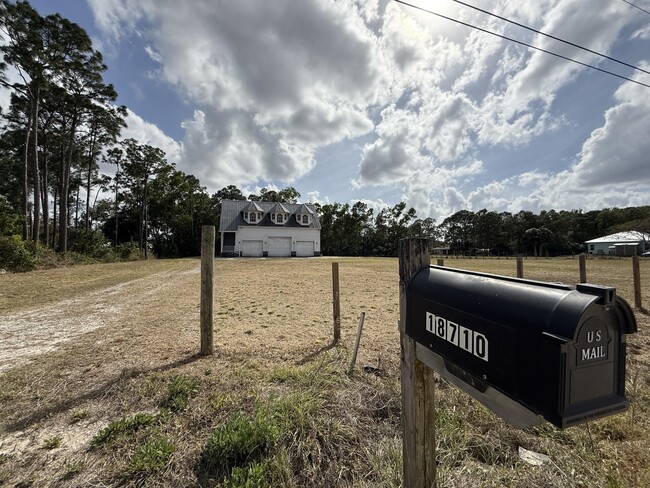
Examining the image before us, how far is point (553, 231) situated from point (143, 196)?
209ft

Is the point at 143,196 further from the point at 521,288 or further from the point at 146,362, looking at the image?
the point at 521,288

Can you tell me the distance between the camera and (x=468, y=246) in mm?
56469

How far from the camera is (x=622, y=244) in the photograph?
1684 inches

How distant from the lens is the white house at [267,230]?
97.1ft

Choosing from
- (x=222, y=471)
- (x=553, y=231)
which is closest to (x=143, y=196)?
(x=222, y=471)

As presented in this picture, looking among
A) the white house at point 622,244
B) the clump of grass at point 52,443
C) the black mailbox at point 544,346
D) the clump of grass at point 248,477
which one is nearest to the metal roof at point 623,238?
the white house at point 622,244

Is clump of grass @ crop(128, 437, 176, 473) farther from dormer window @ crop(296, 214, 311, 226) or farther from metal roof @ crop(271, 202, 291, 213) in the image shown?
dormer window @ crop(296, 214, 311, 226)

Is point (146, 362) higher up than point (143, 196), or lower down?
lower down

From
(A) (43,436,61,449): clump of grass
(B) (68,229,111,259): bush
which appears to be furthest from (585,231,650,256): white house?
(B) (68,229,111,259): bush

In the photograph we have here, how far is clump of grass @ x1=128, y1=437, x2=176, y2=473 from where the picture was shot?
183cm

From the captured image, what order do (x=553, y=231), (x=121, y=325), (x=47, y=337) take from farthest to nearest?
1. (x=553, y=231)
2. (x=121, y=325)
3. (x=47, y=337)

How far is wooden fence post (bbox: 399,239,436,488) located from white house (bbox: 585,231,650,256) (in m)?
55.2

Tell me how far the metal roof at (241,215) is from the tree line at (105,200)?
6104 mm

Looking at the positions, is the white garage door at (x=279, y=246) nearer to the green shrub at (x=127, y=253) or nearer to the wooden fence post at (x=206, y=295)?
the green shrub at (x=127, y=253)
